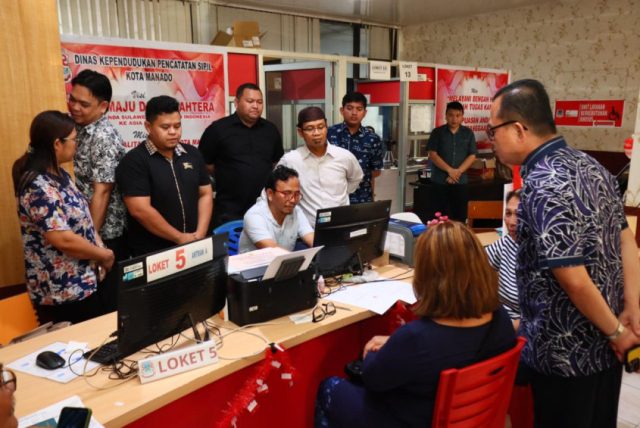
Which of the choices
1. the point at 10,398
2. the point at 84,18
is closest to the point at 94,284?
the point at 10,398

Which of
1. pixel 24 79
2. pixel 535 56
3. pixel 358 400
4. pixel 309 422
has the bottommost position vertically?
pixel 309 422

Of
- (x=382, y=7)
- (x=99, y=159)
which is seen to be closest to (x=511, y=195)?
(x=99, y=159)

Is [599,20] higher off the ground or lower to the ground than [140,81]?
higher

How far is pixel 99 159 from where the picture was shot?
269 centimetres

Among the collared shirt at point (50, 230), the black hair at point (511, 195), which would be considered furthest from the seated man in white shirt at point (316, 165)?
the collared shirt at point (50, 230)

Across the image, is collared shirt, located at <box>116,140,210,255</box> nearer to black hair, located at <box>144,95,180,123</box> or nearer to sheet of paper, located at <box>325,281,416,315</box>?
black hair, located at <box>144,95,180,123</box>

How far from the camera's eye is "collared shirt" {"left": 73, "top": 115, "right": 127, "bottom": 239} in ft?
8.82

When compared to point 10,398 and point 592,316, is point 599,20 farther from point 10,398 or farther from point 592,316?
point 10,398

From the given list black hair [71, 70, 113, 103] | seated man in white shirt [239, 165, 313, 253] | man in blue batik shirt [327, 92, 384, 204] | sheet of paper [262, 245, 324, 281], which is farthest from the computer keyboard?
man in blue batik shirt [327, 92, 384, 204]

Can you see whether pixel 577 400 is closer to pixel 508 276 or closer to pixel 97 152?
pixel 508 276

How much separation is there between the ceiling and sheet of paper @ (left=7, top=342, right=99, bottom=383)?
5280 mm

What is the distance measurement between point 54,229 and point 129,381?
87cm

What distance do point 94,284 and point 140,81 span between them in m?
1.77

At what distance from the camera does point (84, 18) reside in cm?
520
